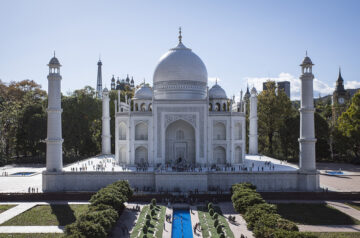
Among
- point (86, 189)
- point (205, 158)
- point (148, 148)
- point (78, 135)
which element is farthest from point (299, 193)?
point (78, 135)

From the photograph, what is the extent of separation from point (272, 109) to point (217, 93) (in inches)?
509

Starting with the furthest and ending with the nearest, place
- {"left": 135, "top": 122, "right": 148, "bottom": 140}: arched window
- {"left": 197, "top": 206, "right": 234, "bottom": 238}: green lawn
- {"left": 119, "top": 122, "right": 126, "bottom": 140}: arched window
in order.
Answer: {"left": 119, "top": 122, "right": 126, "bottom": 140}: arched window → {"left": 135, "top": 122, "right": 148, "bottom": 140}: arched window → {"left": 197, "top": 206, "right": 234, "bottom": 238}: green lawn

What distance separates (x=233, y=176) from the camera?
1037 inches

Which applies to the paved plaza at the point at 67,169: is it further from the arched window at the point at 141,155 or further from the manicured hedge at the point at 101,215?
the manicured hedge at the point at 101,215

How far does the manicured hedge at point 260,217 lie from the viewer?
45.6ft

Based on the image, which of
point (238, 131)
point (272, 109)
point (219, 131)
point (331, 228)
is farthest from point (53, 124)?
point (272, 109)

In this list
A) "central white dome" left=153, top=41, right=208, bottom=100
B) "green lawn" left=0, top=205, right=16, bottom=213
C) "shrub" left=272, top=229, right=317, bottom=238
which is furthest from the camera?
"central white dome" left=153, top=41, right=208, bottom=100

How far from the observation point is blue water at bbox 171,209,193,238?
17094 millimetres

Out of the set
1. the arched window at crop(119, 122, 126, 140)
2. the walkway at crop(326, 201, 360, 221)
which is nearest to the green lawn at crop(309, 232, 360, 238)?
the walkway at crop(326, 201, 360, 221)

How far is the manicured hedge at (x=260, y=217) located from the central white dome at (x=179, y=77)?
14.5 m

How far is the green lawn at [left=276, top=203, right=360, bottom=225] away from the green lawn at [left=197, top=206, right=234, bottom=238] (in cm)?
408

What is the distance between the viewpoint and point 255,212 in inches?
672

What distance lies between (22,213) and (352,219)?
21132 millimetres

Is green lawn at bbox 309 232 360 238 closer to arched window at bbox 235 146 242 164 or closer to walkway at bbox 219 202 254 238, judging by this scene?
walkway at bbox 219 202 254 238
